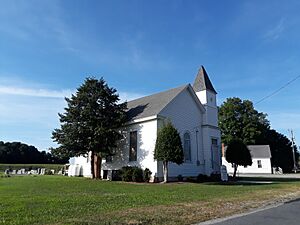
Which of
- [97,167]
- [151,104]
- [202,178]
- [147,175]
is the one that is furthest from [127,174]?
[151,104]

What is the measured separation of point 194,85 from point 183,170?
9689 millimetres

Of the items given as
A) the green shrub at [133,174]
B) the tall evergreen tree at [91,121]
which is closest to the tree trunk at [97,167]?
the tall evergreen tree at [91,121]

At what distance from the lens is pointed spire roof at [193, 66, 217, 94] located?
102ft

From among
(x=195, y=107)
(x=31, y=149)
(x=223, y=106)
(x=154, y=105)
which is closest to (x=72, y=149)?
(x=154, y=105)

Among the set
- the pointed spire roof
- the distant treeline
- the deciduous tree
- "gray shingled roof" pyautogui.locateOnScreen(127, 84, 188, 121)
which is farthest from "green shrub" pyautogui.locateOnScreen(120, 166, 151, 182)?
the distant treeline

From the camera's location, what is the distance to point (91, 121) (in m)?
26.7

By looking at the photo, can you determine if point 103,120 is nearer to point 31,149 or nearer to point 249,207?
point 249,207

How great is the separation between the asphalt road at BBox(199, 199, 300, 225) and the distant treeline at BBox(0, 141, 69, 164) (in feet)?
268

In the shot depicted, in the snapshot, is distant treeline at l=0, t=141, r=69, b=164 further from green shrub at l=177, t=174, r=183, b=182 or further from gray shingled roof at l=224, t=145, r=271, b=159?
green shrub at l=177, t=174, r=183, b=182

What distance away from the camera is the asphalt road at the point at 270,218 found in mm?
7875

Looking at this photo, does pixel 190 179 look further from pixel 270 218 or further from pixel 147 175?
pixel 270 218

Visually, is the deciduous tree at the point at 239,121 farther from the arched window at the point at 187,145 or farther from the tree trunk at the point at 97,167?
the tree trunk at the point at 97,167

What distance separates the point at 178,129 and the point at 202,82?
6750 mm

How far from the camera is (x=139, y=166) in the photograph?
25.9m
